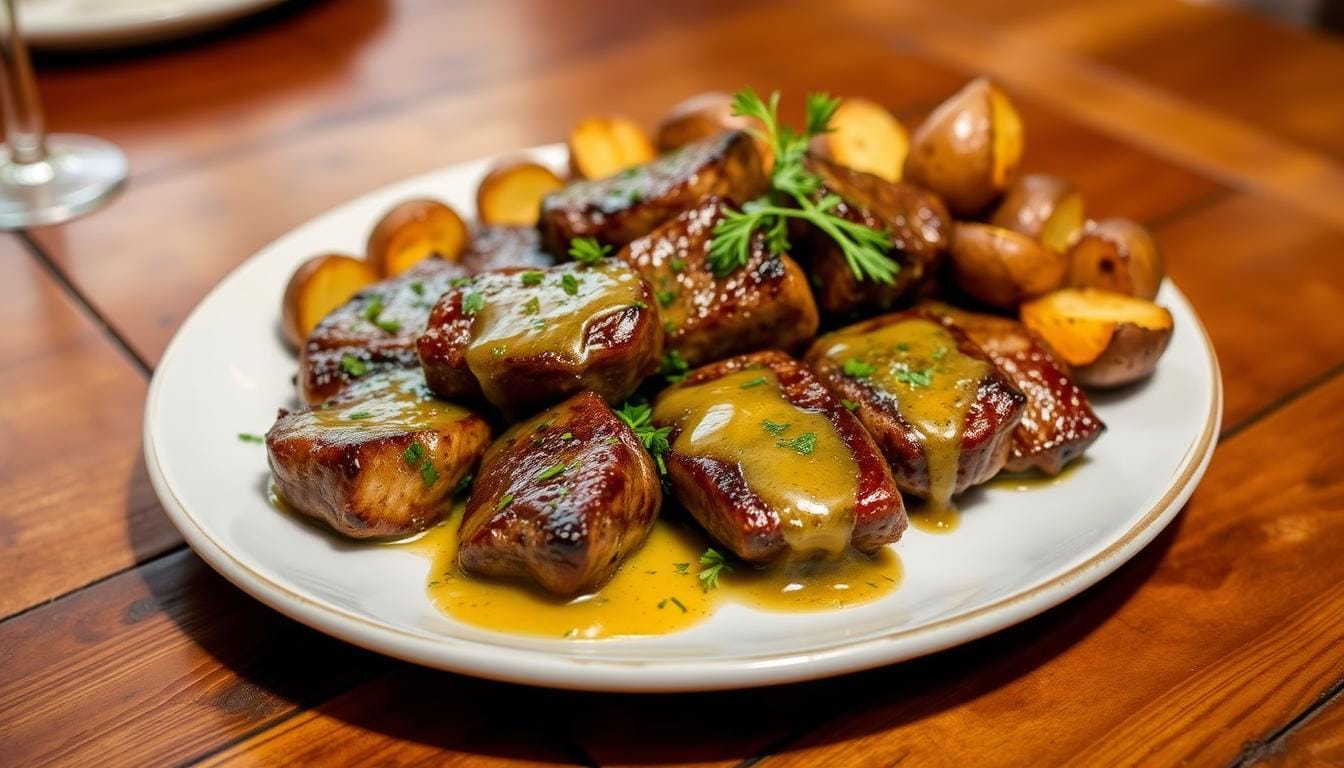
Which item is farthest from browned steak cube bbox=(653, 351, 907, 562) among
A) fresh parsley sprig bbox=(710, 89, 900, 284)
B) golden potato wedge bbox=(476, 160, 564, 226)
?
golden potato wedge bbox=(476, 160, 564, 226)

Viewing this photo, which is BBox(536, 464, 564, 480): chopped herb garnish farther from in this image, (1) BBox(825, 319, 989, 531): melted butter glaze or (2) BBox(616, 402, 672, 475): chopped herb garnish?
(1) BBox(825, 319, 989, 531): melted butter glaze

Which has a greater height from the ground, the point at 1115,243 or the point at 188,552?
the point at 1115,243

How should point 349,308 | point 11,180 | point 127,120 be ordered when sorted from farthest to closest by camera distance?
point 127,120, point 11,180, point 349,308

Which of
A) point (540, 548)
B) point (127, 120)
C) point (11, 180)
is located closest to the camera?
point (540, 548)

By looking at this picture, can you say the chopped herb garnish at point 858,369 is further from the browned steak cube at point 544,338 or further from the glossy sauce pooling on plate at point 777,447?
the browned steak cube at point 544,338

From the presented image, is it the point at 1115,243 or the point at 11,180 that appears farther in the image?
the point at 11,180

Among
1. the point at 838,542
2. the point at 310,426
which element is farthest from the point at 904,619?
the point at 310,426

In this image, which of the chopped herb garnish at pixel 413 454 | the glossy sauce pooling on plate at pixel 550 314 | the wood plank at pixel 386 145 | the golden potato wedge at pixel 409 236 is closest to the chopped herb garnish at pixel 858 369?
the glossy sauce pooling on plate at pixel 550 314

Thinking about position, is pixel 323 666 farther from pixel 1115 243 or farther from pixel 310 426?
pixel 1115 243

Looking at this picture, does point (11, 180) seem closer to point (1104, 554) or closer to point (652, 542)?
point (652, 542)
